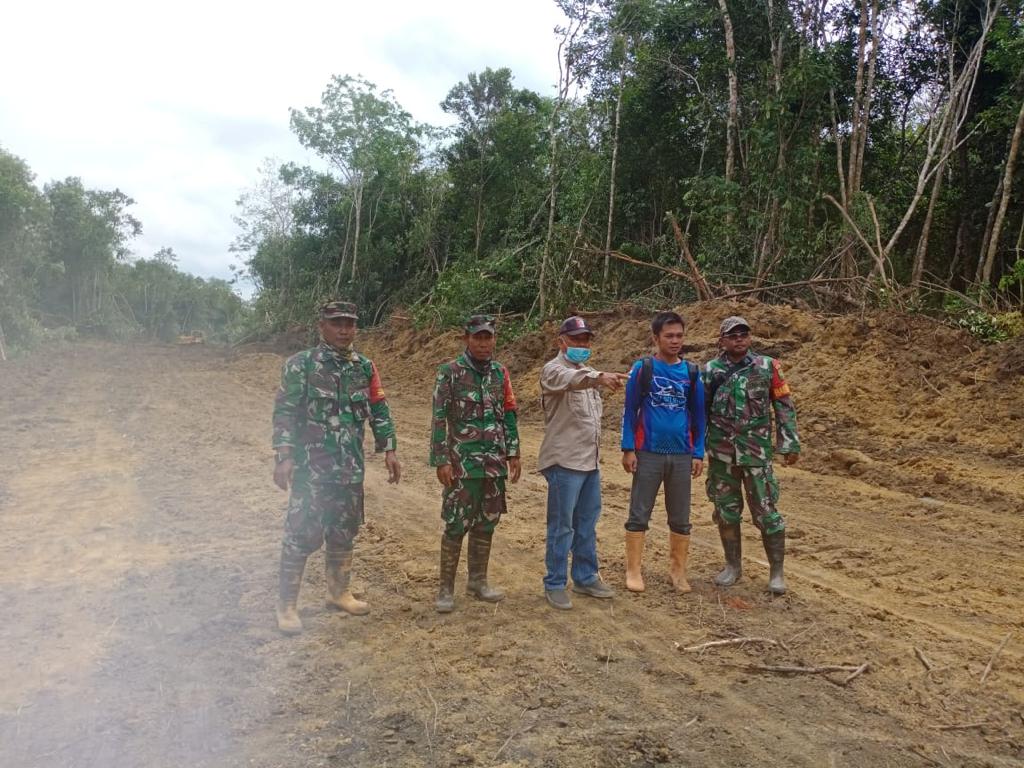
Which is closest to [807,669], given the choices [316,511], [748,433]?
[748,433]

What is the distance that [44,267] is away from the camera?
40.6 meters

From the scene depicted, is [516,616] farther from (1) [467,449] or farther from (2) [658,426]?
(2) [658,426]

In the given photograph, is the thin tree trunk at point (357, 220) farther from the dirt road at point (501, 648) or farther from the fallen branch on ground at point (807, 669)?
the fallen branch on ground at point (807, 669)

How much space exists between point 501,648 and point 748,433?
6.58ft

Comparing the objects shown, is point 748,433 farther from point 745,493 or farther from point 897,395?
point 897,395

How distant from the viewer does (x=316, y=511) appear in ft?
13.9

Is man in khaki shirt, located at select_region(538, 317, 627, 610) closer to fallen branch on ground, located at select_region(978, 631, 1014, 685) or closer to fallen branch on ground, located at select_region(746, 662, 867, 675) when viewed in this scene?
fallen branch on ground, located at select_region(746, 662, 867, 675)

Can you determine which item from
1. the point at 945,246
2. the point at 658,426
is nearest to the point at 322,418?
the point at 658,426

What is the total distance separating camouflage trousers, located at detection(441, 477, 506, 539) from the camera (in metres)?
4.42

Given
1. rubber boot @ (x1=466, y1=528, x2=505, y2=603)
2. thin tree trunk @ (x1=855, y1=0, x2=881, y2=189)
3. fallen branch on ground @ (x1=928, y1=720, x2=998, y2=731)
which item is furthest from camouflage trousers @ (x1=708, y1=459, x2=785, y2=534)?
thin tree trunk @ (x1=855, y1=0, x2=881, y2=189)

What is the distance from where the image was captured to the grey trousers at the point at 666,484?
475cm

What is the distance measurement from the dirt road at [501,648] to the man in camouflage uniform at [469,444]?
511 mm

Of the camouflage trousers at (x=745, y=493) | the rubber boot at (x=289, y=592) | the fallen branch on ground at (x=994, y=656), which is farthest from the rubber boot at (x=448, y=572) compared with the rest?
the fallen branch on ground at (x=994, y=656)

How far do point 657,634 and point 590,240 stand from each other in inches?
586
